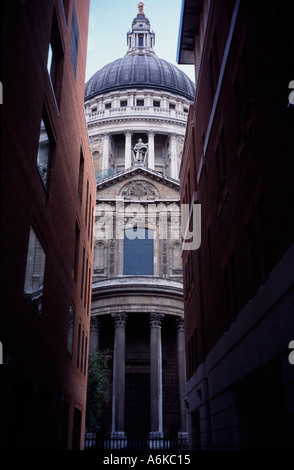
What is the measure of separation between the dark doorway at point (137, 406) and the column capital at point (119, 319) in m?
4.80

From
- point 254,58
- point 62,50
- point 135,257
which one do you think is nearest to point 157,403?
point 135,257

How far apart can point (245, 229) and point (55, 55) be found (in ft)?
31.6

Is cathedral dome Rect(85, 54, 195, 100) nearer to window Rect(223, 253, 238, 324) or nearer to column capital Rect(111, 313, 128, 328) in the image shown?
column capital Rect(111, 313, 128, 328)

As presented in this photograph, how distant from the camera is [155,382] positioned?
38.2 metres

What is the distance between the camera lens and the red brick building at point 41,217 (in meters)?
10.8

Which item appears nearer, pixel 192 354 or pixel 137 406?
pixel 192 354

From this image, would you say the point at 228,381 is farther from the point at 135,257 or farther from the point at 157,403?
the point at 135,257

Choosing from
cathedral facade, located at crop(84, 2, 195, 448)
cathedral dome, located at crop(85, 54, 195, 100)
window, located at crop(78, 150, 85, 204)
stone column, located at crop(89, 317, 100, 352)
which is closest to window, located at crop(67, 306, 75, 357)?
window, located at crop(78, 150, 85, 204)

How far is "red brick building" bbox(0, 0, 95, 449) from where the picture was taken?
1076 centimetres

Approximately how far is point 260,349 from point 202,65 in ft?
42.7

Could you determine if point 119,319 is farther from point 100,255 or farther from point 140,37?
point 140,37

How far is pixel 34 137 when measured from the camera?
42.4 feet

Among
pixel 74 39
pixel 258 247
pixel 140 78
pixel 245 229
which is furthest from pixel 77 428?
pixel 140 78
